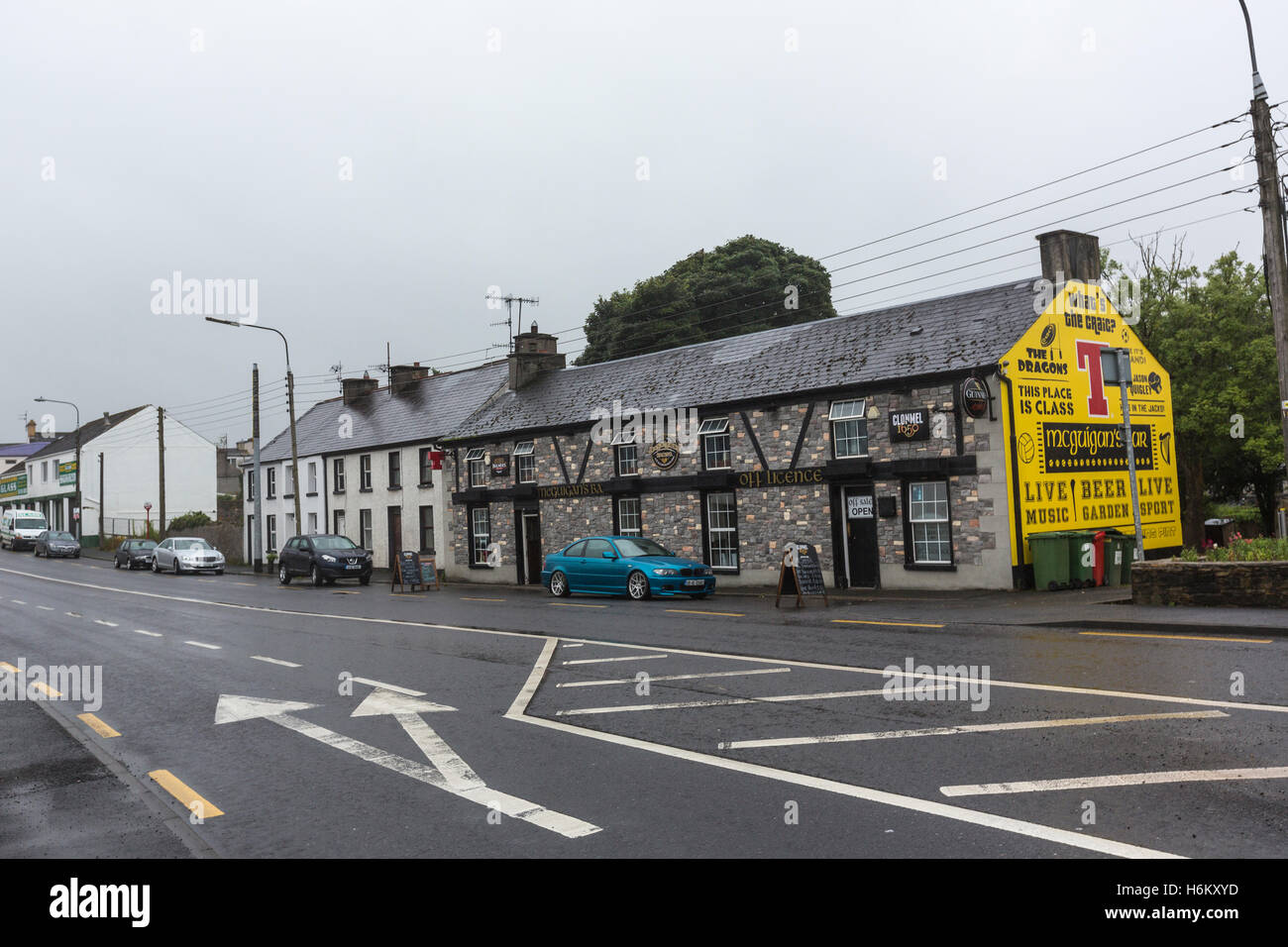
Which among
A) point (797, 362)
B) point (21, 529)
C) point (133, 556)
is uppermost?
point (797, 362)

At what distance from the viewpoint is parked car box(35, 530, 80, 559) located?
52.5 m

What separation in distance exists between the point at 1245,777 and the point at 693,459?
20.9 m

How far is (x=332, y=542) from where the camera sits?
33.2 metres

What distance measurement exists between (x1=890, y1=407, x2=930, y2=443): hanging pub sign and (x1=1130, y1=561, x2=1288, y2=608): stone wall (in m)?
6.43

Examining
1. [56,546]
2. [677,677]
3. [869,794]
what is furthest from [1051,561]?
[56,546]

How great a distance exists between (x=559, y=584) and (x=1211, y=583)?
1462 cm

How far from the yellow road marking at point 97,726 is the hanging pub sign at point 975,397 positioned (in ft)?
54.0

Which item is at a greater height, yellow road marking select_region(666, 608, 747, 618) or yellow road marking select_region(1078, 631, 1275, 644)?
yellow road marking select_region(1078, 631, 1275, 644)

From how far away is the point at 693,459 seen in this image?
26.7 metres

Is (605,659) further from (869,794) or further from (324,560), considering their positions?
(324,560)

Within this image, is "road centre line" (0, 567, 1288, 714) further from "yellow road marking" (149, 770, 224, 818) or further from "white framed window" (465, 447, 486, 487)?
"white framed window" (465, 447, 486, 487)

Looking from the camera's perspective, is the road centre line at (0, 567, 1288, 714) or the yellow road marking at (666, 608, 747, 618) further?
the yellow road marking at (666, 608, 747, 618)

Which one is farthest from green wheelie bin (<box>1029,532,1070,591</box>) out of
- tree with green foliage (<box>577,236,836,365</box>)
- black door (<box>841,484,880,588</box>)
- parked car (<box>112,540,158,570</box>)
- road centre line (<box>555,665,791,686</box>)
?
parked car (<box>112,540,158,570</box>)

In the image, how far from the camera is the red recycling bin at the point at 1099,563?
66.0 feet
